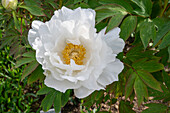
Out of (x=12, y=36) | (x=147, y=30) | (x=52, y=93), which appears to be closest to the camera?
(x=147, y=30)

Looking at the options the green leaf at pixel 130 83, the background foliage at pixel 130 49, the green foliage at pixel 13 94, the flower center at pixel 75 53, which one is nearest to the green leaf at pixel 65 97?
the background foliage at pixel 130 49

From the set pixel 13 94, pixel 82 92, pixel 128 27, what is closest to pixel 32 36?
pixel 82 92

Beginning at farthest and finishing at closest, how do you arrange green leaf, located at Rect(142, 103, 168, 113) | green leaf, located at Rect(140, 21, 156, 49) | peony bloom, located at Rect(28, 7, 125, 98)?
green leaf, located at Rect(142, 103, 168, 113) → green leaf, located at Rect(140, 21, 156, 49) → peony bloom, located at Rect(28, 7, 125, 98)

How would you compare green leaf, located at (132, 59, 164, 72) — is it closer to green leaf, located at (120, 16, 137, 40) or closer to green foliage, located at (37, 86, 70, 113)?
green leaf, located at (120, 16, 137, 40)

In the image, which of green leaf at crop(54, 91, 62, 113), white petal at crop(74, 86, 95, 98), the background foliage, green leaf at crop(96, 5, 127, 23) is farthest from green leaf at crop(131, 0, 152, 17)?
green leaf at crop(54, 91, 62, 113)

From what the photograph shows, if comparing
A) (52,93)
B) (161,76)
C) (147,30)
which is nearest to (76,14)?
(147,30)

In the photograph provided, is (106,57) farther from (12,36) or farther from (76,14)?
(12,36)

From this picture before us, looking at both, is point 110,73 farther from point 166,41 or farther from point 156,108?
point 156,108
